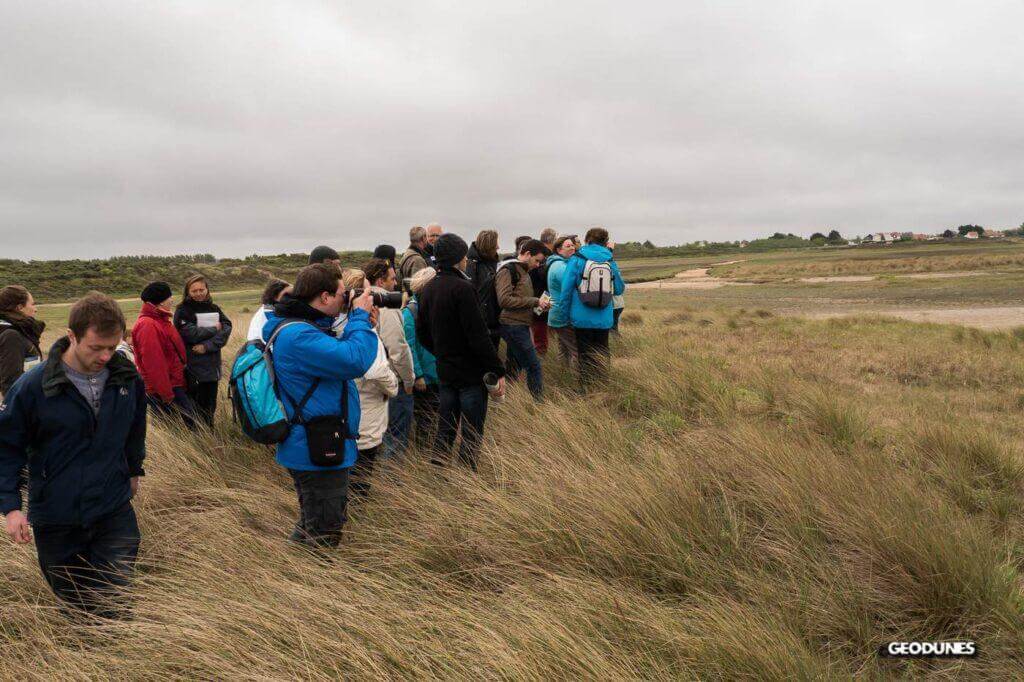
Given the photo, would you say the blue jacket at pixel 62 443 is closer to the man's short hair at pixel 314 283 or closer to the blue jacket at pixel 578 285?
the man's short hair at pixel 314 283

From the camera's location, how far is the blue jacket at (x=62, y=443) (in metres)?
2.56

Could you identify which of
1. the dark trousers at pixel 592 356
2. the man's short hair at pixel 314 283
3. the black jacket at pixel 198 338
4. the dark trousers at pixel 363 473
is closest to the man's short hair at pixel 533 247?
the dark trousers at pixel 592 356

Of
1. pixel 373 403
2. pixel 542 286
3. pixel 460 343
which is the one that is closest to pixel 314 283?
pixel 373 403

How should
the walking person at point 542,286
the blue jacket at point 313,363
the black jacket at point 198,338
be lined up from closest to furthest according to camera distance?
the blue jacket at point 313,363 → the black jacket at point 198,338 → the walking person at point 542,286

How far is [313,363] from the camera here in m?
2.89

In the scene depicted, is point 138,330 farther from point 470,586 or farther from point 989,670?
point 989,670

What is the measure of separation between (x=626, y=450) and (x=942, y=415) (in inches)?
141

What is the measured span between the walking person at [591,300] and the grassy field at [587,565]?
5.79ft

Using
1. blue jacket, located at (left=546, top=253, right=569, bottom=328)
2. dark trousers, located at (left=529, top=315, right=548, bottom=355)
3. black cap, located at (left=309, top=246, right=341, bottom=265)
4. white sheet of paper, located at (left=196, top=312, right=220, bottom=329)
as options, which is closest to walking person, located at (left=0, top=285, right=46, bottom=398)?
white sheet of paper, located at (left=196, top=312, right=220, bottom=329)

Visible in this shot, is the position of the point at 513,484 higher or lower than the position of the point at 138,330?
lower

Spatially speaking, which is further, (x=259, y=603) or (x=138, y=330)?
(x=138, y=330)

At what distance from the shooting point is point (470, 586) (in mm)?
2881

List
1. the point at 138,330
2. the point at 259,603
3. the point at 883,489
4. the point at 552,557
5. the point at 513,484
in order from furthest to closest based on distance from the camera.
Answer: the point at 138,330
the point at 513,484
the point at 883,489
the point at 552,557
the point at 259,603

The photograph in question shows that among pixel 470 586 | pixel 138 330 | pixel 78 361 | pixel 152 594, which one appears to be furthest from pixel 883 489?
pixel 138 330
